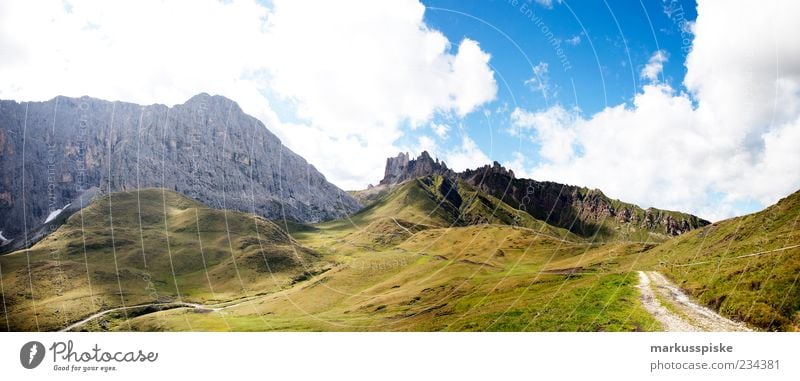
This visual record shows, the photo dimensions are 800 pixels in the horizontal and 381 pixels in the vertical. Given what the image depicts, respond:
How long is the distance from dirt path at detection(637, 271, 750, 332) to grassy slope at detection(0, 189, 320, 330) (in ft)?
331

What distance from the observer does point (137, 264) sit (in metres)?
142

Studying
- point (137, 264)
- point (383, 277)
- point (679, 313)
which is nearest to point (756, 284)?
point (679, 313)

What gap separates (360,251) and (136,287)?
78.1 metres

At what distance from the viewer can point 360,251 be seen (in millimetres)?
176625

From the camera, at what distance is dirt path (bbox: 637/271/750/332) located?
3052 cm

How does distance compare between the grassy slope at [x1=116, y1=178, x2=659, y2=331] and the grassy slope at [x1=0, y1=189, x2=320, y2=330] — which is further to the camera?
the grassy slope at [x1=0, y1=189, x2=320, y2=330]

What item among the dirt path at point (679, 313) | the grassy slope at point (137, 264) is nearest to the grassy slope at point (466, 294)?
the dirt path at point (679, 313)

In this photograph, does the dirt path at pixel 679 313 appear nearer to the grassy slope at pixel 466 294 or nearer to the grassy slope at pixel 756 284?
the grassy slope at pixel 756 284

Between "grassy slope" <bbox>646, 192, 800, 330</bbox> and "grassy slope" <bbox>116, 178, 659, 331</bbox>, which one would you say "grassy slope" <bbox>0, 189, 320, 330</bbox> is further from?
"grassy slope" <bbox>646, 192, 800, 330</bbox>

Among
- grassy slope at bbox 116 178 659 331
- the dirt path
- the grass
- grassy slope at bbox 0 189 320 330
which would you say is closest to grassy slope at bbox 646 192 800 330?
the grass

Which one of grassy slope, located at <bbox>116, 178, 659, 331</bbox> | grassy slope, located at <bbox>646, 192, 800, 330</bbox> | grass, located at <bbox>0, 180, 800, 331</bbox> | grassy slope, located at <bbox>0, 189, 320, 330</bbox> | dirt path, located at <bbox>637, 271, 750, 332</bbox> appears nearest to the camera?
grassy slope, located at <bbox>646, 192, 800, 330</bbox>
